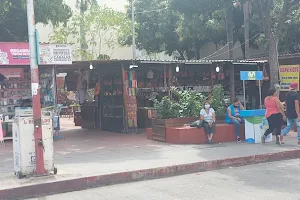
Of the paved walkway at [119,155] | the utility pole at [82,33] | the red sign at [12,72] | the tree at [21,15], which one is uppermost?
the utility pole at [82,33]

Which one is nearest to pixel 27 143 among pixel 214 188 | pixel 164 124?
pixel 214 188

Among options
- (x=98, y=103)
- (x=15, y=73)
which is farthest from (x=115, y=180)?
(x=98, y=103)

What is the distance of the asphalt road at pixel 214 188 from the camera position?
6301 millimetres

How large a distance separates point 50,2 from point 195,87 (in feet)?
22.5

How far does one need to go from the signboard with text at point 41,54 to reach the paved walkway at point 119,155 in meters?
2.69

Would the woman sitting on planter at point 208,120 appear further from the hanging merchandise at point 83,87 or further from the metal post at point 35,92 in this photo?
the hanging merchandise at point 83,87

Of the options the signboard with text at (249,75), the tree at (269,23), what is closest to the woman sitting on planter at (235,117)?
the signboard with text at (249,75)

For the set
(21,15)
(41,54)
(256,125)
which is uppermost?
(21,15)

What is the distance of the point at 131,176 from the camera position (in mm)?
7668

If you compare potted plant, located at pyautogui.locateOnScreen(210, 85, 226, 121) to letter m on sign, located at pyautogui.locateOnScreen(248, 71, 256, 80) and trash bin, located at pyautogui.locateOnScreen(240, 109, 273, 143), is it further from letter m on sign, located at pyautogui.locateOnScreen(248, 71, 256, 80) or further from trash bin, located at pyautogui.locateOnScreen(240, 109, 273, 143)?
letter m on sign, located at pyautogui.locateOnScreen(248, 71, 256, 80)

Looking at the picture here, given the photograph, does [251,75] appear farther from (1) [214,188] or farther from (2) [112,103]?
(1) [214,188]

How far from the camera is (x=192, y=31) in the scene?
23516mm

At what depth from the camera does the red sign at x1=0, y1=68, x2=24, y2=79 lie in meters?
13.6

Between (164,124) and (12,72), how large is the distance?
6000 millimetres
